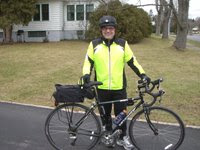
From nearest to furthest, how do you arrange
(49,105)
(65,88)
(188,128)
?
(65,88) < (188,128) < (49,105)

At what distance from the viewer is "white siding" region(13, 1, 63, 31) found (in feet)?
87.3

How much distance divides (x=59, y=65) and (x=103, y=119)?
945cm

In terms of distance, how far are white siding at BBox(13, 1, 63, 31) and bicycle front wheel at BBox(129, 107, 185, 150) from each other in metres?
22.6

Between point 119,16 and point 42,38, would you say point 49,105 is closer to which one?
point 119,16

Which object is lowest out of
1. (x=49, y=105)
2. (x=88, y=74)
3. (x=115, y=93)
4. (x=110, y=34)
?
(x=49, y=105)

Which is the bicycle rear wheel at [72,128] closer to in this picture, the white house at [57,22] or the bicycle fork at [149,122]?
the bicycle fork at [149,122]

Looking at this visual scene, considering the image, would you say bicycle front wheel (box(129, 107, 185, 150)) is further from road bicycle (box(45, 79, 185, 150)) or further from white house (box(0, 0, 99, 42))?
white house (box(0, 0, 99, 42))

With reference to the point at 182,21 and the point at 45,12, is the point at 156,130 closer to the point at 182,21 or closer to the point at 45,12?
the point at 182,21

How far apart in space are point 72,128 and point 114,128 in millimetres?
599

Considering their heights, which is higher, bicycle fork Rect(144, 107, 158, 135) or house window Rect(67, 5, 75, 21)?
house window Rect(67, 5, 75, 21)

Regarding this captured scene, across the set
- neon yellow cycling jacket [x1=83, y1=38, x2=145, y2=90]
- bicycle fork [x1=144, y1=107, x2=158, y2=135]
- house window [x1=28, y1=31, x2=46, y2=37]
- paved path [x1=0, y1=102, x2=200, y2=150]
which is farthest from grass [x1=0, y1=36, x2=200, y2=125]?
house window [x1=28, y1=31, x2=46, y2=37]

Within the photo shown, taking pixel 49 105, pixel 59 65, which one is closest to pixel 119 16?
pixel 59 65

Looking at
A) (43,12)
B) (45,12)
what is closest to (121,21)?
(45,12)

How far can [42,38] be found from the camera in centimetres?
2691
